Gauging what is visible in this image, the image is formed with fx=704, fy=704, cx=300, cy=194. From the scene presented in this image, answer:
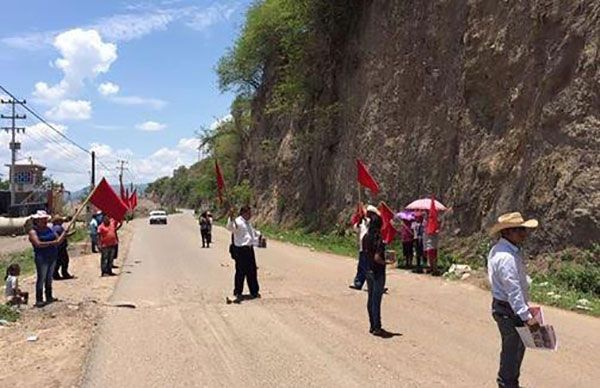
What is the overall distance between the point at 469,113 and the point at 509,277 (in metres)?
17.2

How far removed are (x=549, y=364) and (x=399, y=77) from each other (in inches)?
878

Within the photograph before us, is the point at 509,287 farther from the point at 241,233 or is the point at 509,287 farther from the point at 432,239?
the point at 432,239

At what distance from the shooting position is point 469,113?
22656mm

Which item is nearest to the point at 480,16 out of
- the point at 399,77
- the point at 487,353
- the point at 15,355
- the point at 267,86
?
the point at 399,77

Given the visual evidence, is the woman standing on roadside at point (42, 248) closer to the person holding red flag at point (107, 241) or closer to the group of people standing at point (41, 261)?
the group of people standing at point (41, 261)

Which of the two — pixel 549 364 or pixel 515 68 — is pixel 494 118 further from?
pixel 549 364

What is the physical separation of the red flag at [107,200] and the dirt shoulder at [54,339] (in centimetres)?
183

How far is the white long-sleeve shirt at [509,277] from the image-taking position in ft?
20.1

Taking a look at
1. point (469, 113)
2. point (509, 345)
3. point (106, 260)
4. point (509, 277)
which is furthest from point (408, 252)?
point (509, 277)

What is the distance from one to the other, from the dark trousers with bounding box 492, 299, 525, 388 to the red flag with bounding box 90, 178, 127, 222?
10186 mm

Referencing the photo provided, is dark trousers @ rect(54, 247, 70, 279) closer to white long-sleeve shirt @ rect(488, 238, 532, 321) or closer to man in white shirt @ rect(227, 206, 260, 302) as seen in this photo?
man in white shirt @ rect(227, 206, 260, 302)

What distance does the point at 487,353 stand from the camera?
29.2 feet

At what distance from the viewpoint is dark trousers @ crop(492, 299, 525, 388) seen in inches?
249

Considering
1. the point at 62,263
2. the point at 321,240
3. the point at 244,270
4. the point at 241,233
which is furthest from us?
the point at 321,240
